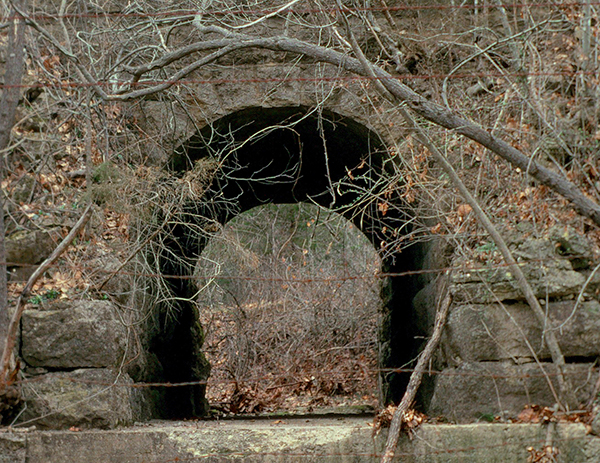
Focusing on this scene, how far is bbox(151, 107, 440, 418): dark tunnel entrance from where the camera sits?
19.7 feet

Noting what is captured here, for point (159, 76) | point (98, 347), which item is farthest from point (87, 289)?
point (159, 76)

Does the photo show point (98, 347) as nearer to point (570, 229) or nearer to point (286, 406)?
point (570, 229)

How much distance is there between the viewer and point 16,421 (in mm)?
4637

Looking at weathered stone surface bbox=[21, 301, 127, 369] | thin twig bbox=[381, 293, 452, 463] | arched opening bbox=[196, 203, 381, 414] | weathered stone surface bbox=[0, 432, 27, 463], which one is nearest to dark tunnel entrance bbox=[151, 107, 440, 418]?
thin twig bbox=[381, 293, 452, 463]

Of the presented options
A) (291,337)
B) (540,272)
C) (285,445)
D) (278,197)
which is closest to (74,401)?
(285,445)

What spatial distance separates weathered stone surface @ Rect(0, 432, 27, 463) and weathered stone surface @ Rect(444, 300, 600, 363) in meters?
2.80

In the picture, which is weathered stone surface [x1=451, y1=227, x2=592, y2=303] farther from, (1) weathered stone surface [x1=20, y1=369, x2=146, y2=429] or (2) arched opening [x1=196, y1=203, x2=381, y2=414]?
(2) arched opening [x1=196, y1=203, x2=381, y2=414]

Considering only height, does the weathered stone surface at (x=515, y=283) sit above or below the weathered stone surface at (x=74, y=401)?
above

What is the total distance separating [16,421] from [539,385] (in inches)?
131

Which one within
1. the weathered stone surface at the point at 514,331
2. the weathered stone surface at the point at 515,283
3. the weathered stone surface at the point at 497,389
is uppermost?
the weathered stone surface at the point at 515,283

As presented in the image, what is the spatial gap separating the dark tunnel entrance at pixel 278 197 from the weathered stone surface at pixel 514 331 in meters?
0.88

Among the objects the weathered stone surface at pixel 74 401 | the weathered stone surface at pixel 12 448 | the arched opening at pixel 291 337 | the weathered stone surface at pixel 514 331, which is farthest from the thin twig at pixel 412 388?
the arched opening at pixel 291 337

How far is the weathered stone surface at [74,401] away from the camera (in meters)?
4.67

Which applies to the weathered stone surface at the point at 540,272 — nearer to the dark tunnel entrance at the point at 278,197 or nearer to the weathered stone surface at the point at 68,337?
the dark tunnel entrance at the point at 278,197
